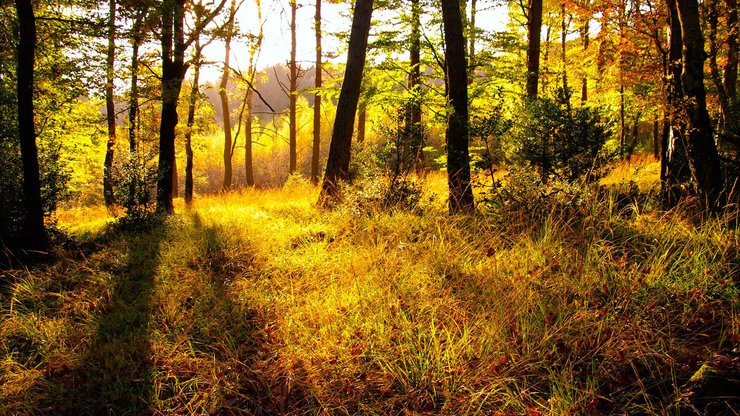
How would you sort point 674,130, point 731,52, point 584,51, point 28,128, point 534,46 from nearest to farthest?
point 674,130
point 28,128
point 731,52
point 534,46
point 584,51

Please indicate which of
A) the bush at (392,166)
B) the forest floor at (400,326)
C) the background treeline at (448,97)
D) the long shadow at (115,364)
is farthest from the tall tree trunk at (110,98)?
the bush at (392,166)

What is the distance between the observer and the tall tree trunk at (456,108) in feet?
17.8

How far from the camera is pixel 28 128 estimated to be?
5.21 meters

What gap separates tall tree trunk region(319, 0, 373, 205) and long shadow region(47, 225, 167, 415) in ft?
11.5

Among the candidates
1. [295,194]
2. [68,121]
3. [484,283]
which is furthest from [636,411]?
[68,121]

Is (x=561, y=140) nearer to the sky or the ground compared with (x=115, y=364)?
nearer to the sky

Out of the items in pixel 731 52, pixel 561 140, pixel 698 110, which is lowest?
pixel 561 140

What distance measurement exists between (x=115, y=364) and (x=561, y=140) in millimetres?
5619

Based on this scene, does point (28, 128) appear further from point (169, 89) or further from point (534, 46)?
point (534, 46)

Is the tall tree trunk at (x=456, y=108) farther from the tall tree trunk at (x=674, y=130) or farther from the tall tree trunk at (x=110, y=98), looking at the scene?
the tall tree trunk at (x=110, y=98)

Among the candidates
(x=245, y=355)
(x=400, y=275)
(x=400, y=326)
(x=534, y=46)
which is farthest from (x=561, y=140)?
(x=245, y=355)

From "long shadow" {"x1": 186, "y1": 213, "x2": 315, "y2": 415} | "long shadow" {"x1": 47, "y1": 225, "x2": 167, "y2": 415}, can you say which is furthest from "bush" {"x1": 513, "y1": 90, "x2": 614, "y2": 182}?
"long shadow" {"x1": 47, "y1": 225, "x2": 167, "y2": 415}

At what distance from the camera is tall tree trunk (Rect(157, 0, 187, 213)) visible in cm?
704

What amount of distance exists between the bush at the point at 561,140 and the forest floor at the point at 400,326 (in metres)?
1.13
